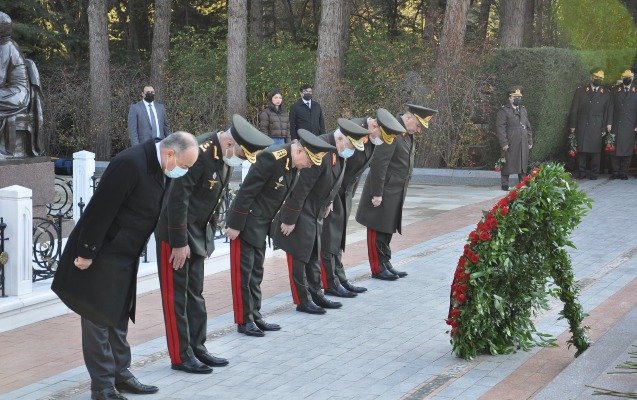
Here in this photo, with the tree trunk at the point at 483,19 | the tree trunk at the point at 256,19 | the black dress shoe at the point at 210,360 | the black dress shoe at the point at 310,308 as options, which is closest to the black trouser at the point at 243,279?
the black dress shoe at the point at 310,308

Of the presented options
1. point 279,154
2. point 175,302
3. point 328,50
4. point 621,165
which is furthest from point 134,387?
point 328,50

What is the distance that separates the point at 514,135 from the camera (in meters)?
20.3

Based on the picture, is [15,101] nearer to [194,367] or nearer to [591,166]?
[194,367]

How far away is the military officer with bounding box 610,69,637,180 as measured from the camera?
21828mm

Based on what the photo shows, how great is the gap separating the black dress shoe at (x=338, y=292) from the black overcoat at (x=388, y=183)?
1.04 m

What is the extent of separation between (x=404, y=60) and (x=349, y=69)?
2.98m

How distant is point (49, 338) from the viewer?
29.7ft

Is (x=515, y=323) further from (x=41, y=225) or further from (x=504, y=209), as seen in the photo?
(x=41, y=225)

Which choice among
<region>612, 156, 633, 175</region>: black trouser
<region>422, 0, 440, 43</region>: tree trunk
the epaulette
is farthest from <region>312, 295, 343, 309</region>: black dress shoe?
<region>422, 0, 440, 43</region>: tree trunk

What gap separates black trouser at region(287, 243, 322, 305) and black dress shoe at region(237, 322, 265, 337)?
2.90 feet

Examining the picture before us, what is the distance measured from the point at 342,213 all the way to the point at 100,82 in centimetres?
1752

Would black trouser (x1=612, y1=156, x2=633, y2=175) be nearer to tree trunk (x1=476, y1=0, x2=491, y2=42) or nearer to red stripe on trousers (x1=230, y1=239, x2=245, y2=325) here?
tree trunk (x1=476, y1=0, x2=491, y2=42)

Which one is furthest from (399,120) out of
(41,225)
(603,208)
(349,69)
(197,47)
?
(197,47)

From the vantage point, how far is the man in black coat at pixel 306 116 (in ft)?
66.4
